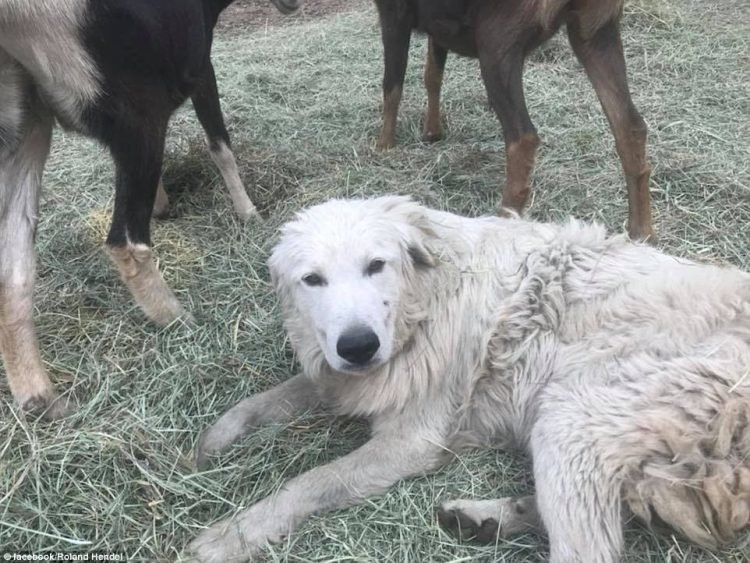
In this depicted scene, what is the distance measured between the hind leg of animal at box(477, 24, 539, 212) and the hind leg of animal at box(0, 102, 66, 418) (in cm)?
224

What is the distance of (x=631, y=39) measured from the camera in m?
6.86

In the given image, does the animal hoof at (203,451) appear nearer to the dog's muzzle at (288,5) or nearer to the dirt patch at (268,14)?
the dog's muzzle at (288,5)

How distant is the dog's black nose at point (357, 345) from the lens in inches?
100

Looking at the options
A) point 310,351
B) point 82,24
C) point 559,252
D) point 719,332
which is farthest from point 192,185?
point 719,332

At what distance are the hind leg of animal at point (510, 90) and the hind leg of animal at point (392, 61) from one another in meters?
1.06

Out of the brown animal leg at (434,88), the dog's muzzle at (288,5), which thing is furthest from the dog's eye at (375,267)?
the brown animal leg at (434,88)

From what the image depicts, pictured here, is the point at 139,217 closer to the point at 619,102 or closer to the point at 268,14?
the point at 619,102

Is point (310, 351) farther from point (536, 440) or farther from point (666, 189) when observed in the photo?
point (666, 189)

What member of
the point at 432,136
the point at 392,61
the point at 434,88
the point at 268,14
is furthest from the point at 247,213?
the point at 268,14

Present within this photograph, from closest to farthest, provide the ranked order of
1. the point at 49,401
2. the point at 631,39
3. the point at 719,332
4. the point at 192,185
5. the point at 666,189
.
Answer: the point at 719,332
the point at 49,401
the point at 666,189
the point at 192,185
the point at 631,39

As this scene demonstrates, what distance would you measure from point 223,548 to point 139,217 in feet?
5.43

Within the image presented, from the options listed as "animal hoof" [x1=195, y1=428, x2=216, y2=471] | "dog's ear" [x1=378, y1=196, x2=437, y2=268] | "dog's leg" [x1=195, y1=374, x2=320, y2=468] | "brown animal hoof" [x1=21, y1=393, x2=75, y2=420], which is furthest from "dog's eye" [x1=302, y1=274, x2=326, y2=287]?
"brown animal hoof" [x1=21, y1=393, x2=75, y2=420]

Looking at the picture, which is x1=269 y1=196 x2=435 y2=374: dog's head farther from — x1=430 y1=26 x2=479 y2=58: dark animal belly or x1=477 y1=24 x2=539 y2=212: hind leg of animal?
x1=430 y1=26 x2=479 y2=58: dark animal belly

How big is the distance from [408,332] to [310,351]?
1.38ft
